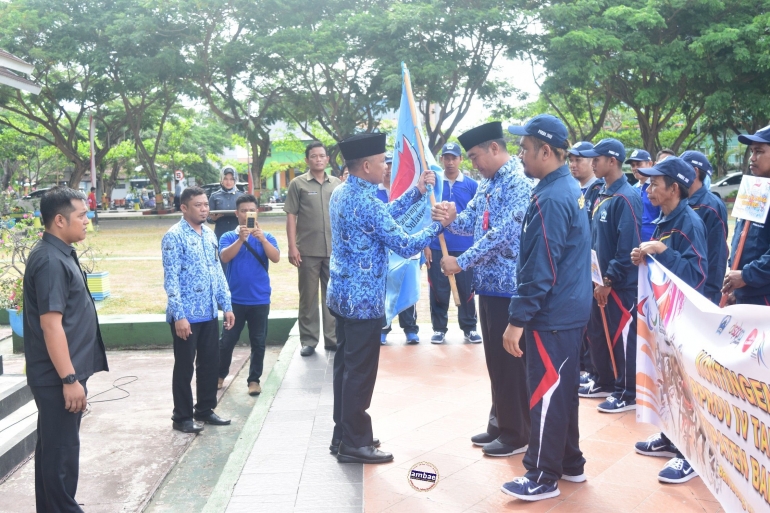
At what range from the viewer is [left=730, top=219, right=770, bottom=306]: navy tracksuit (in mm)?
3969

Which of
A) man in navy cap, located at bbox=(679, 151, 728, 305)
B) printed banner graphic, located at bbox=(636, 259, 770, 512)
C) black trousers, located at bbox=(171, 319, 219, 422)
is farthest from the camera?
black trousers, located at bbox=(171, 319, 219, 422)

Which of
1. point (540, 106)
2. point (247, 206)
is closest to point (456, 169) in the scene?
point (247, 206)

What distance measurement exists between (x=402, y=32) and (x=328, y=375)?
54.7 ft

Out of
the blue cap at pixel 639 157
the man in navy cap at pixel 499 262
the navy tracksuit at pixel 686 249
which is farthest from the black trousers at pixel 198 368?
the blue cap at pixel 639 157

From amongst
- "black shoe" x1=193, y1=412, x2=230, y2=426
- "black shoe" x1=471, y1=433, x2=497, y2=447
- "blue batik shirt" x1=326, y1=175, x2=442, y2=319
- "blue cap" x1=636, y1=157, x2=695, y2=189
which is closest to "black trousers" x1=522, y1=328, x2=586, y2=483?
"black shoe" x1=471, y1=433, x2=497, y2=447

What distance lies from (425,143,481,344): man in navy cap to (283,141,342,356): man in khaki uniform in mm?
1060

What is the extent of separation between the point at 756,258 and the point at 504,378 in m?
1.58

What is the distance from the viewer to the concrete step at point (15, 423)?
5074mm

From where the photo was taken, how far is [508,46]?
71.6ft

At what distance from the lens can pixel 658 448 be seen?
4270 millimetres

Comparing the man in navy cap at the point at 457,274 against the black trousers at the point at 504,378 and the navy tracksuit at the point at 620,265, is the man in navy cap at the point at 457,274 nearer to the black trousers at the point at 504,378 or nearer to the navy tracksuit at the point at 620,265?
the navy tracksuit at the point at 620,265

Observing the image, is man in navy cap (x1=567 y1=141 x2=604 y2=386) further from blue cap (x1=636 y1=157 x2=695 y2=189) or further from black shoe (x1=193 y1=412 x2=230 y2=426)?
black shoe (x1=193 y1=412 x2=230 y2=426)

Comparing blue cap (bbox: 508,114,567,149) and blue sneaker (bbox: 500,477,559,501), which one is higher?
blue cap (bbox: 508,114,567,149)

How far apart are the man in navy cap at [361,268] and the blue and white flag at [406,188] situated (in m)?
0.39
